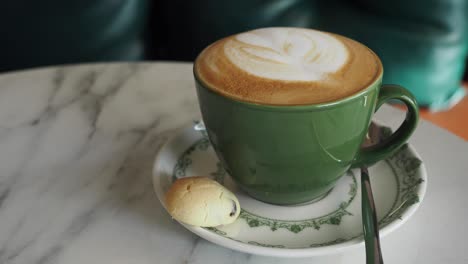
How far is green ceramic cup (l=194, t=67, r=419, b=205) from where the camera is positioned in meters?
0.43

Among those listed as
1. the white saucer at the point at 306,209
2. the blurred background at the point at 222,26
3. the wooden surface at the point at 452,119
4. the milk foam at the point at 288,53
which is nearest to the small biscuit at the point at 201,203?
the white saucer at the point at 306,209

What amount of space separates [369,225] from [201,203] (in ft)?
0.48

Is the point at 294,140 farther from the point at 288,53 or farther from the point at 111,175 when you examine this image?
the point at 111,175

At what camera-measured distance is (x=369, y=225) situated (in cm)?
45

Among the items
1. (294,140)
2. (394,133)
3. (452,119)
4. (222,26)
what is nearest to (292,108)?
(294,140)

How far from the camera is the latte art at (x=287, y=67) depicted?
43 cm

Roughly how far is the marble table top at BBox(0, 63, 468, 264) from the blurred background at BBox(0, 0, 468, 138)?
0.39m

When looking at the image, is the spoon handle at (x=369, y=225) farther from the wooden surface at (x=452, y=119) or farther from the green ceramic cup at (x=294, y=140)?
the wooden surface at (x=452, y=119)

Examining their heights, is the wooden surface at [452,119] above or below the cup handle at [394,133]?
below

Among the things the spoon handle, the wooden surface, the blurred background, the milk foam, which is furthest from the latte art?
the wooden surface

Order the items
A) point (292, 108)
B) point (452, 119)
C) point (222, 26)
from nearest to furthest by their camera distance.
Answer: point (292, 108) → point (222, 26) → point (452, 119)

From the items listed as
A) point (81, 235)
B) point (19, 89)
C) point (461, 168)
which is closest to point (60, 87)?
point (19, 89)

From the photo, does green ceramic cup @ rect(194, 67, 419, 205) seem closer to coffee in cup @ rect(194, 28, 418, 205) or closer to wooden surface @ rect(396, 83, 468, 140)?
coffee in cup @ rect(194, 28, 418, 205)

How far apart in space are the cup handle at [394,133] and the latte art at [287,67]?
0.03 meters
